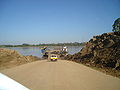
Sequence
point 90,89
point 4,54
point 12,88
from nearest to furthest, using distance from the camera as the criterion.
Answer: point 12,88, point 90,89, point 4,54

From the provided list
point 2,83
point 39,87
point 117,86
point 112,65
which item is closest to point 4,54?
point 39,87

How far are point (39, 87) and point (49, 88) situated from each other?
611 mm

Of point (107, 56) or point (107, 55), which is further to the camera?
point (107, 55)

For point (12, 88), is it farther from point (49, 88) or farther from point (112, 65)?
point (112, 65)

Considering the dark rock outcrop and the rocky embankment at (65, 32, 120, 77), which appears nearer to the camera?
the rocky embankment at (65, 32, 120, 77)

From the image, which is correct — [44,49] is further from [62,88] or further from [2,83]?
[2,83]

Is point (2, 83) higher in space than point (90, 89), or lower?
higher

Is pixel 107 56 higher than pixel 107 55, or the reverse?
pixel 107 55

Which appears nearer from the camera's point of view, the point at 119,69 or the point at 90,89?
the point at 90,89

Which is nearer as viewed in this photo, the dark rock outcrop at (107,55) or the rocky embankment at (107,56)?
the rocky embankment at (107,56)

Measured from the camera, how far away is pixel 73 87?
24.5ft

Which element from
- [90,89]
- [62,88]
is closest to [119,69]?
[90,89]

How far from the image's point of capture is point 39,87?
735 cm

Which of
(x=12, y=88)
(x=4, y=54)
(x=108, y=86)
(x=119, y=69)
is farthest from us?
(x=4, y=54)
